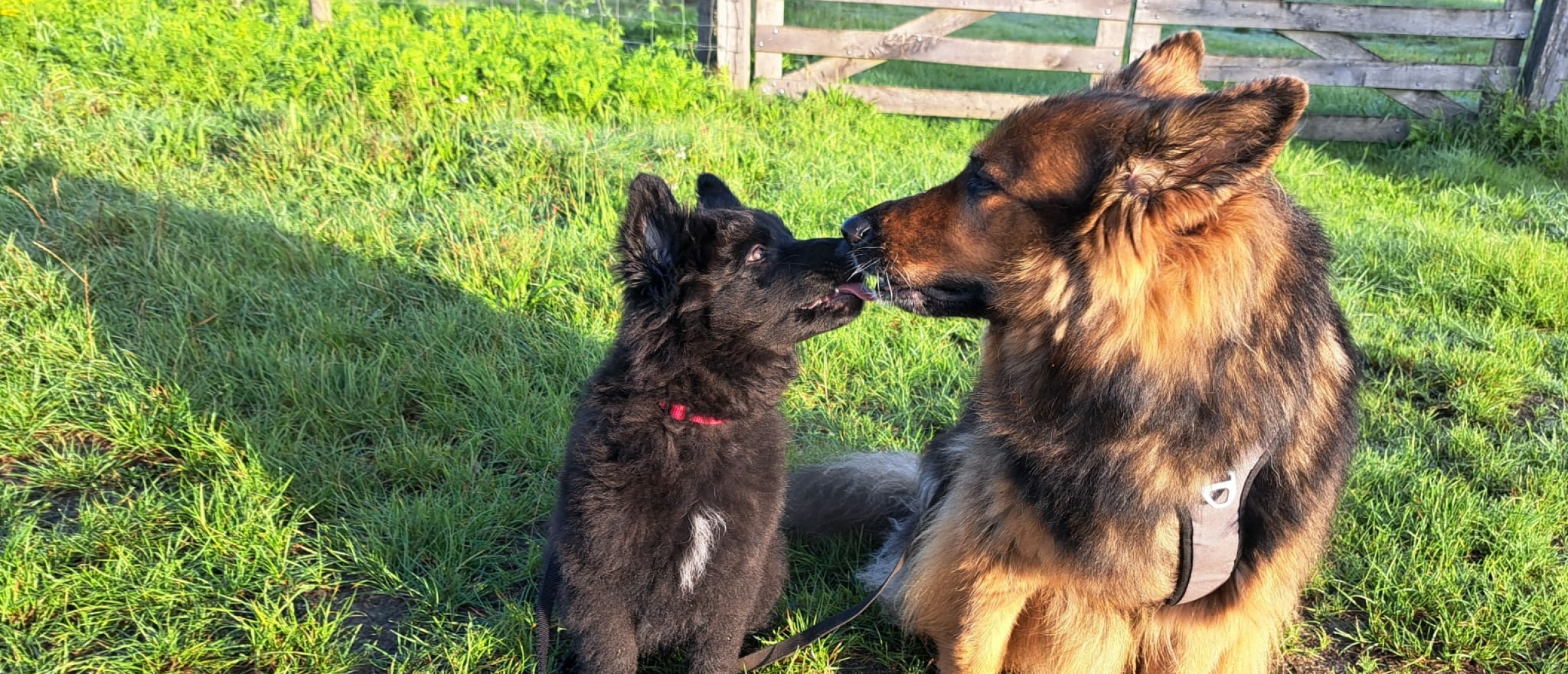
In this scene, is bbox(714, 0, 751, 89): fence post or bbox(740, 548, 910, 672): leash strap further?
bbox(714, 0, 751, 89): fence post

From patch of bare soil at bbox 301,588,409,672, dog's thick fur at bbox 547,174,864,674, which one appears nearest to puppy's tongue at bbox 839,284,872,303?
dog's thick fur at bbox 547,174,864,674

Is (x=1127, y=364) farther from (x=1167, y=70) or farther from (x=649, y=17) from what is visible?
(x=649, y=17)

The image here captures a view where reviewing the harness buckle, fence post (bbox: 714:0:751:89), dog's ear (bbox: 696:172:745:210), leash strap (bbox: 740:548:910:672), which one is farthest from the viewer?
fence post (bbox: 714:0:751:89)

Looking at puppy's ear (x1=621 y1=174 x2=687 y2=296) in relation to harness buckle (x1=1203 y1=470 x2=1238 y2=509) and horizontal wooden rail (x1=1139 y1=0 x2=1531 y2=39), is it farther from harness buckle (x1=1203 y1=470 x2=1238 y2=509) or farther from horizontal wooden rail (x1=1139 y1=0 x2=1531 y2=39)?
horizontal wooden rail (x1=1139 y1=0 x2=1531 y2=39)

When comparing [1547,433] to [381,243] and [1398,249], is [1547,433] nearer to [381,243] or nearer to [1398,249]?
[1398,249]

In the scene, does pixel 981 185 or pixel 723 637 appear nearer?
pixel 981 185

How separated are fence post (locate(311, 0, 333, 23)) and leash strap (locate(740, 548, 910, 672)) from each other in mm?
6118

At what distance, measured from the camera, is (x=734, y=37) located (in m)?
7.38

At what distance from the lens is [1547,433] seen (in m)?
3.71

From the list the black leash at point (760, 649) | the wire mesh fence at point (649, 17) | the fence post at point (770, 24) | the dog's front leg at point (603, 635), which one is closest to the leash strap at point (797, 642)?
the black leash at point (760, 649)

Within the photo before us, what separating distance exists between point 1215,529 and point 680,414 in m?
1.33

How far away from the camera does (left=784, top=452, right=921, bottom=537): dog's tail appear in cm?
308

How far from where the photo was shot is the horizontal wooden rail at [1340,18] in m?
7.46

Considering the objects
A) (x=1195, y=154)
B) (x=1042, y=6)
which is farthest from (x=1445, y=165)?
(x=1195, y=154)
